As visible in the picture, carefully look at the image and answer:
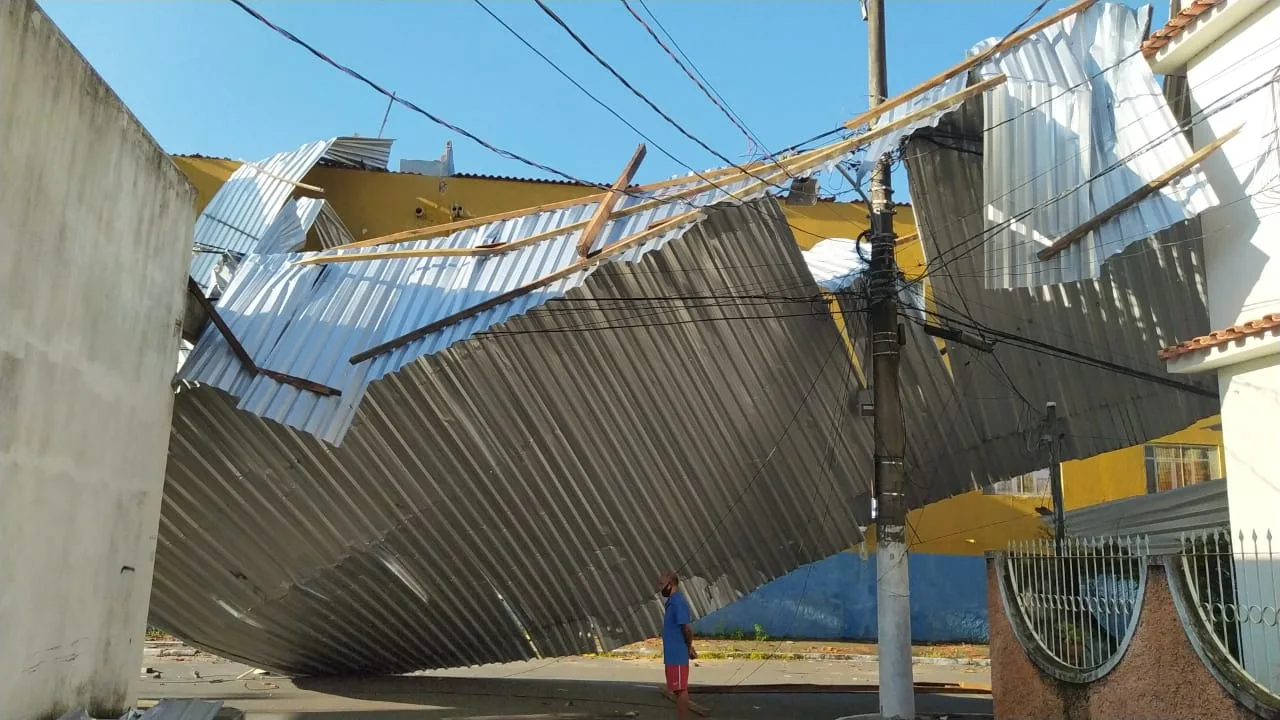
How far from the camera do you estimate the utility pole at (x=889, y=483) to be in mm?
8562

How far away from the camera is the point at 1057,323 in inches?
390

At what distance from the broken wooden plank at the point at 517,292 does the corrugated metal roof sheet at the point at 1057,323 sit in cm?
282

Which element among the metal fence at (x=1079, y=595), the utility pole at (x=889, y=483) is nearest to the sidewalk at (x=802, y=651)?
the utility pole at (x=889, y=483)

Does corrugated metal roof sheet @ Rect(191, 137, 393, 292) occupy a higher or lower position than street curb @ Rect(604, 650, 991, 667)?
higher

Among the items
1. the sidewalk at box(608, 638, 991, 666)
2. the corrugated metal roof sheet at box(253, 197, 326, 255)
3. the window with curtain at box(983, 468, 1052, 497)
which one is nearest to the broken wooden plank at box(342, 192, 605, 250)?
the corrugated metal roof sheet at box(253, 197, 326, 255)

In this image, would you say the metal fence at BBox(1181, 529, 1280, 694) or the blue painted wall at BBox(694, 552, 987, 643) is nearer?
the metal fence at BBox(1181, 529, 1280, 694)

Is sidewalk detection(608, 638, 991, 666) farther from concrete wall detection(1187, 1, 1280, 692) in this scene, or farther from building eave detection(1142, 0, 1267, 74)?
building eave detection(1142, 0, 1267, 74)

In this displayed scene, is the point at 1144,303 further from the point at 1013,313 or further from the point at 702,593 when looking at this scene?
the point at 702,593

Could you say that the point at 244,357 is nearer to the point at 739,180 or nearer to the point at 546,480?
the point at 546,480

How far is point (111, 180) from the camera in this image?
252 inches

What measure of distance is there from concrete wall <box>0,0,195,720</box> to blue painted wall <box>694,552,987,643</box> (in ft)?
40.6

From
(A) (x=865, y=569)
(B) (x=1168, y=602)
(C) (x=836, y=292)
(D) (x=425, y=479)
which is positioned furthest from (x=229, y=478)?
(A) (x=865, y=569)

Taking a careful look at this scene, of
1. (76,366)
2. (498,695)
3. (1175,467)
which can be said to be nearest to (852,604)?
(1175,467)

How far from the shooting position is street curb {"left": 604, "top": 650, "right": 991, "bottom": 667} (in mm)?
16359
